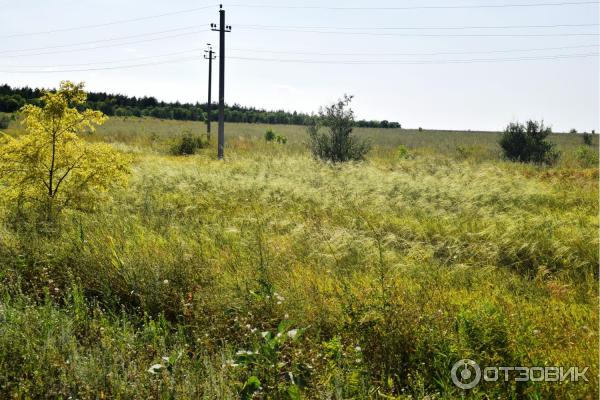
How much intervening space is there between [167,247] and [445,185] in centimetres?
694

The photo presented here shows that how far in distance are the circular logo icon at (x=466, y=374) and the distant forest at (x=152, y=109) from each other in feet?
223

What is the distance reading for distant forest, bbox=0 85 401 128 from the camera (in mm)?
71625

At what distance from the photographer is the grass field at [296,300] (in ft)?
9.84

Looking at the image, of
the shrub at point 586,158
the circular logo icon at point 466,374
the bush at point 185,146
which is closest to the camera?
the circular logo icon at point 466,374

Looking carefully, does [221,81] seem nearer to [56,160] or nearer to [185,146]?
[185,146]

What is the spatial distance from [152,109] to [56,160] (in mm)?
79502


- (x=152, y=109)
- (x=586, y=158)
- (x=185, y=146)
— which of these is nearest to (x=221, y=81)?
(x=185, y=146)

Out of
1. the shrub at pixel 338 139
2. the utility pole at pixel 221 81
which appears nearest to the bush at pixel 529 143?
the shrub at pixel 338 139

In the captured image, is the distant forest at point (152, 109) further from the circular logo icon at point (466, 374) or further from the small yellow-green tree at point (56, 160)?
the circular logo icon at point (466, 374)

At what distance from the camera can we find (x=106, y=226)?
648cm

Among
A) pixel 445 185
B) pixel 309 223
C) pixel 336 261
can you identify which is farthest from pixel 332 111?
pixel 336 261

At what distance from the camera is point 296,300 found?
13.1 ft

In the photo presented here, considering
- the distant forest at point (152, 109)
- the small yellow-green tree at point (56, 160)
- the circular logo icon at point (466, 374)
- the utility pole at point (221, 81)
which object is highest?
the distant forest at point (152, 109)

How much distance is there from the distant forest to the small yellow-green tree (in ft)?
208
